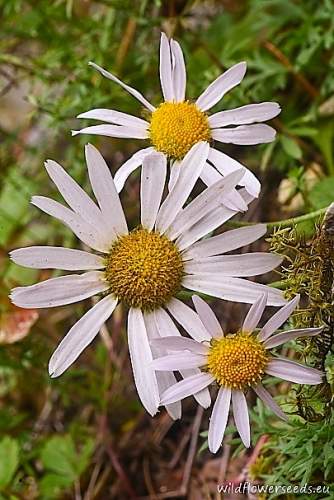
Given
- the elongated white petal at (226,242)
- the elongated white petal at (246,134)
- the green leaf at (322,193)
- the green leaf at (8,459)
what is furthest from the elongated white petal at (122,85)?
the green leaf at (8,459)

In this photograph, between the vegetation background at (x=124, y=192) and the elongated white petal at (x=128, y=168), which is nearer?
the elongated white petal at (x=128, y=168)

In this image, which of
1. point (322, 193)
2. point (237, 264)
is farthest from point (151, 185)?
point (322, 193)

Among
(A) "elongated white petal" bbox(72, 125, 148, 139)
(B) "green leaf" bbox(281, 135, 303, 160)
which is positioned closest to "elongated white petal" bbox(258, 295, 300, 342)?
(A) "elongated white petal" bbox(72, 125, 148, 139)

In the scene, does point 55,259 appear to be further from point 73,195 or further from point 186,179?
point 186,179

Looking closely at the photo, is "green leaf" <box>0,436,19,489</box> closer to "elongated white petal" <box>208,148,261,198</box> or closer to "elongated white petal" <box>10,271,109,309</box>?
"elongated white petal" <box>10,271,109,309</box>

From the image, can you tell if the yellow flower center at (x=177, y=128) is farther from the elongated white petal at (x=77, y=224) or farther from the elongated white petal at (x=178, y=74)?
the elongated white petal at (x=77, y=224)

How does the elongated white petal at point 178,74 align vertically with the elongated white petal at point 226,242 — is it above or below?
above
